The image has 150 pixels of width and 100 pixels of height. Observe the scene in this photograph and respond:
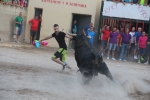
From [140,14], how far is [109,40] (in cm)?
267

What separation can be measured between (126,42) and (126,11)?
241 cm

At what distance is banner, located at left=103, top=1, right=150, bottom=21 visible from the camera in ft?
74.4

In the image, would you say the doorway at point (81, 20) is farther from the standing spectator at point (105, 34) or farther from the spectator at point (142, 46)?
the spectator at point (142, 46)

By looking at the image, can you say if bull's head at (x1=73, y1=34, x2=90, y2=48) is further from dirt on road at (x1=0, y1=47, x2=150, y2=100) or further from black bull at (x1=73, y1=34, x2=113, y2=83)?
dirt on road at (x1=0, y1=47, x2=150, y2=100)

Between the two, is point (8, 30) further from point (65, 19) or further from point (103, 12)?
point (103, 12)

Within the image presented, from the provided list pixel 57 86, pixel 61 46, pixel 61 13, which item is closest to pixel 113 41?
pixel 61 13

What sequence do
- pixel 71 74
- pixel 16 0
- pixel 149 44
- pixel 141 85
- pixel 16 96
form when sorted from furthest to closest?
1. pixel 16 0
2. pixel 149 44
3. pixel 71 74
4. pixel 141 85
5. pixel 16 96

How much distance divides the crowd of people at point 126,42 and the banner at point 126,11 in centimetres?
125

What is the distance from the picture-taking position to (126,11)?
22.9 meters

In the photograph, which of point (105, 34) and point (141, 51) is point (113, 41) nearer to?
point (105, 34)

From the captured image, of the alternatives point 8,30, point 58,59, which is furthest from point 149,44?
point 58,59

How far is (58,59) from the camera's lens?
13055mm

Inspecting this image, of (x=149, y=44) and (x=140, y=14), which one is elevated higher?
(x=140, y=14)

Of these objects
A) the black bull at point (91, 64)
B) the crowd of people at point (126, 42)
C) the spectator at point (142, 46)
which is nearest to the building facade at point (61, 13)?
the crowd of people at point (126, 42)
